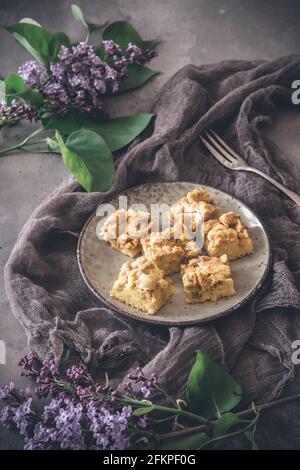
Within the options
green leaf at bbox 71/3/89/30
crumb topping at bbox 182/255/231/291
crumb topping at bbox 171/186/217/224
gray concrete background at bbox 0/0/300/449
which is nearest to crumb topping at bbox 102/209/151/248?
crumb topping at bbox 171/186/217/224

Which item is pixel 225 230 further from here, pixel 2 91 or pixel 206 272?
pixel 2 91

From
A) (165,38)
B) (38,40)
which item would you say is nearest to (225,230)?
(38,40)

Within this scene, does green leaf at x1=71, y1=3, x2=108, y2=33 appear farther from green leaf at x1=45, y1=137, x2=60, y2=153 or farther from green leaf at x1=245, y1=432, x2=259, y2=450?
green leaf at x1=245, y1=432, x2=259, y2=450

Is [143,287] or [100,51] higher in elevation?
[100,51]

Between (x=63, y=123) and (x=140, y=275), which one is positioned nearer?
(x=140, y=275)

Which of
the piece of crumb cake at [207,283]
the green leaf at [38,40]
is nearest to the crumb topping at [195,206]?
the piece of crumb cake at [207,283]

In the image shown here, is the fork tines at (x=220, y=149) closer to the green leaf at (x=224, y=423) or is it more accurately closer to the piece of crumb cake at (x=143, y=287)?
the piece of crumb cake at (x=143, y=287)

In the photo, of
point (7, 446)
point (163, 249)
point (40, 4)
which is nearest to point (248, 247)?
point (163, 249)
